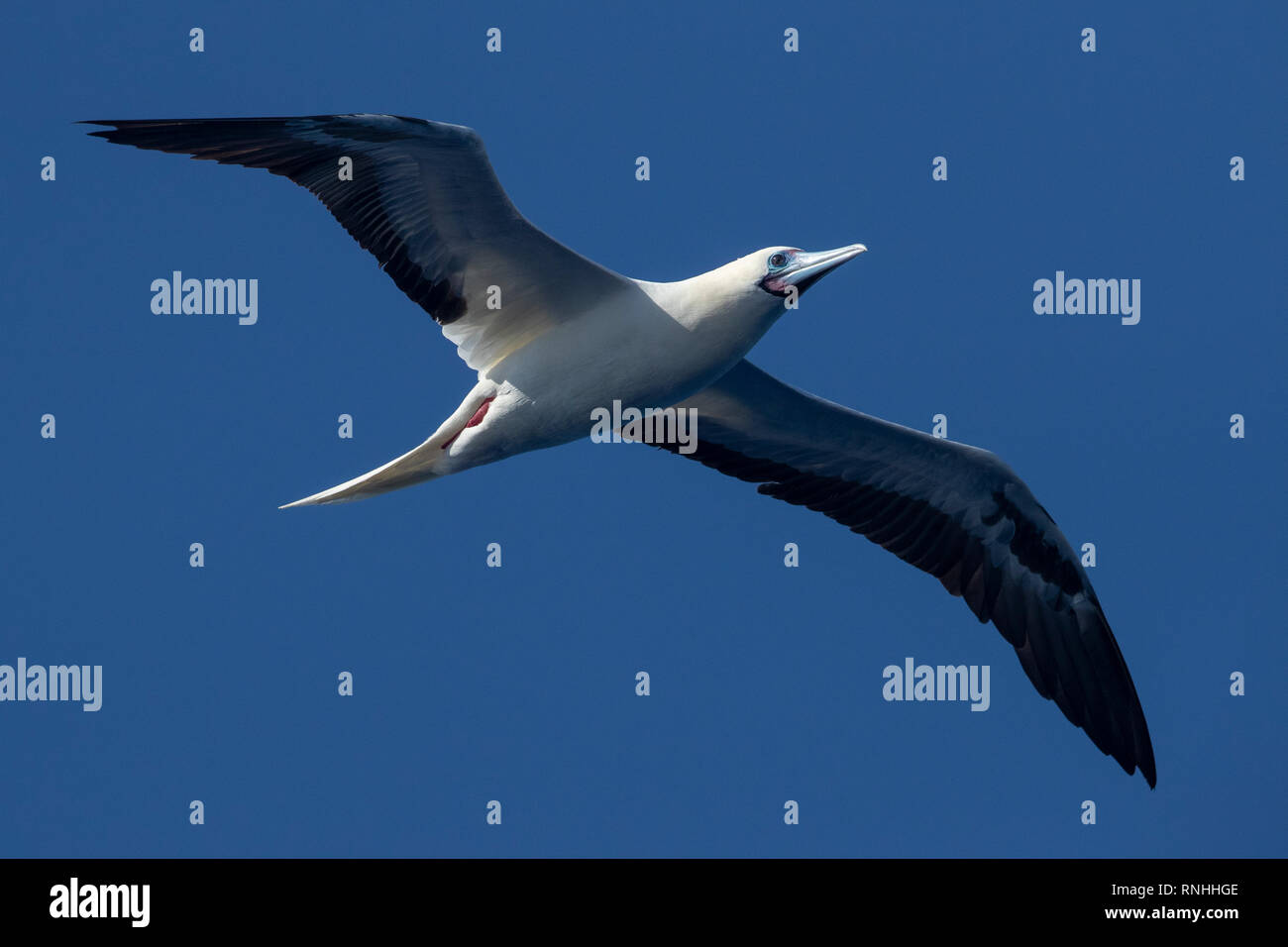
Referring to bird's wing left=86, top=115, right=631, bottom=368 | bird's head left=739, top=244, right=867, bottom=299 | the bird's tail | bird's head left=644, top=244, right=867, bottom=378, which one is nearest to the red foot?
the bird's tail

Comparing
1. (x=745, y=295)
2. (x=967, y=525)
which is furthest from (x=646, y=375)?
(x=967, y=525)

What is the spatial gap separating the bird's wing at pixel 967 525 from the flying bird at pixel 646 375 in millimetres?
20

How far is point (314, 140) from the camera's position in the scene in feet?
46.6

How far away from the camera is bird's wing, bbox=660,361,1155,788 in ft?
58.1

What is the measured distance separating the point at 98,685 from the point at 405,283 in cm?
609

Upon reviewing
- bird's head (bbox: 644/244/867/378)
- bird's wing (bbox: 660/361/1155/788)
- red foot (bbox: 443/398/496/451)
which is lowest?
bird's wing (bbox: 660/361/1155/788)

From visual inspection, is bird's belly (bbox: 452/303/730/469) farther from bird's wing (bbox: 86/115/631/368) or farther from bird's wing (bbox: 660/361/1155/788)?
bird's wing (bbox: 660/361/1155/788)

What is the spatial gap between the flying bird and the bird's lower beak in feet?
0.06

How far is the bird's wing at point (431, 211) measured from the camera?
13.9m

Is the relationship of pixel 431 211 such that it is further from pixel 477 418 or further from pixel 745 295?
pixel 745 295

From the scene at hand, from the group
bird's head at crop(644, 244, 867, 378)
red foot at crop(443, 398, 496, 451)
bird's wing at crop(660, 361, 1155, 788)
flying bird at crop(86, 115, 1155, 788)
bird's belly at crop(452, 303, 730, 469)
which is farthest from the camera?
bird's wing at crop(660, 361, 1155, 788)

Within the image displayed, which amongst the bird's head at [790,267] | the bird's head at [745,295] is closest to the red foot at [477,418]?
the bird's head at [745,295]

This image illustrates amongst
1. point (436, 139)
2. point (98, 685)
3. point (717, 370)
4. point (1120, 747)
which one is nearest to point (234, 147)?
point (436, 139)

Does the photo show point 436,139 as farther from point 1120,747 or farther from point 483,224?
point 1120,747
